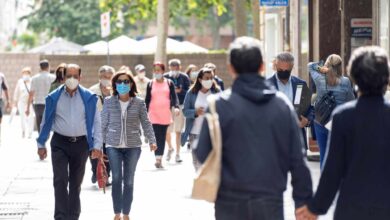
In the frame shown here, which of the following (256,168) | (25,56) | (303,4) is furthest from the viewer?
(25,56)

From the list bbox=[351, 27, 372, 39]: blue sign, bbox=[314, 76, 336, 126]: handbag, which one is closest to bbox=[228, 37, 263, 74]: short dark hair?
bbox=[314, 76, 336, 126]: handbag

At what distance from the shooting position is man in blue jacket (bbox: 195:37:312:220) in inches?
254

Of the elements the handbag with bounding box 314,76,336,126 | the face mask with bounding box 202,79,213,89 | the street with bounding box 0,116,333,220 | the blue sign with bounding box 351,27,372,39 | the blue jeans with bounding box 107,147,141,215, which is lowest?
the street with bounding box 0,116,333,220

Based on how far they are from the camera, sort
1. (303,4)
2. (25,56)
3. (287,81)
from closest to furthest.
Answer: (287,81), (303,4), (25,56)

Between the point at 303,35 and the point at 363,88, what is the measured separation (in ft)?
56.7

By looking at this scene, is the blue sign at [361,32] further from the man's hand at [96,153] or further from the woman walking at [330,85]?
the man's hand at [96,153]

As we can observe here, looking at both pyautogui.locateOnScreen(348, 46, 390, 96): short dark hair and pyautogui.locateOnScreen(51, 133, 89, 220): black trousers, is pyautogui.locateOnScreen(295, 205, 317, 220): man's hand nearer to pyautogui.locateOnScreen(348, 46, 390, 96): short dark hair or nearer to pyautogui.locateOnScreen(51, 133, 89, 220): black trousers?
pyautogui.locateOnScreen(348, 46, 390, 96): short dark hair

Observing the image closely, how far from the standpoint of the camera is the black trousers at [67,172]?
1173 cm

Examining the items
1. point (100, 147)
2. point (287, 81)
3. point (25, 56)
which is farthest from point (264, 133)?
point (25, 56)

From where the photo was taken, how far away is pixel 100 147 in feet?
38.7

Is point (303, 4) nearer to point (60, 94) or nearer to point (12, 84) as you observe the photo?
point (60, 94)

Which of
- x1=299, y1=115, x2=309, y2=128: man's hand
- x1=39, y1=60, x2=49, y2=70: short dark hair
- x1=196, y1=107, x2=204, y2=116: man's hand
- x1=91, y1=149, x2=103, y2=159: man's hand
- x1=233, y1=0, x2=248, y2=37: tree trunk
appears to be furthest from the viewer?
x1=233, y1=0, x2=248, y2=37: tree trunk

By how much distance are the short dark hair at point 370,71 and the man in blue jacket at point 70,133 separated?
214 inches

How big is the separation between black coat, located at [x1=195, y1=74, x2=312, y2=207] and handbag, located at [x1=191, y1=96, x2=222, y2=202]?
5cm
